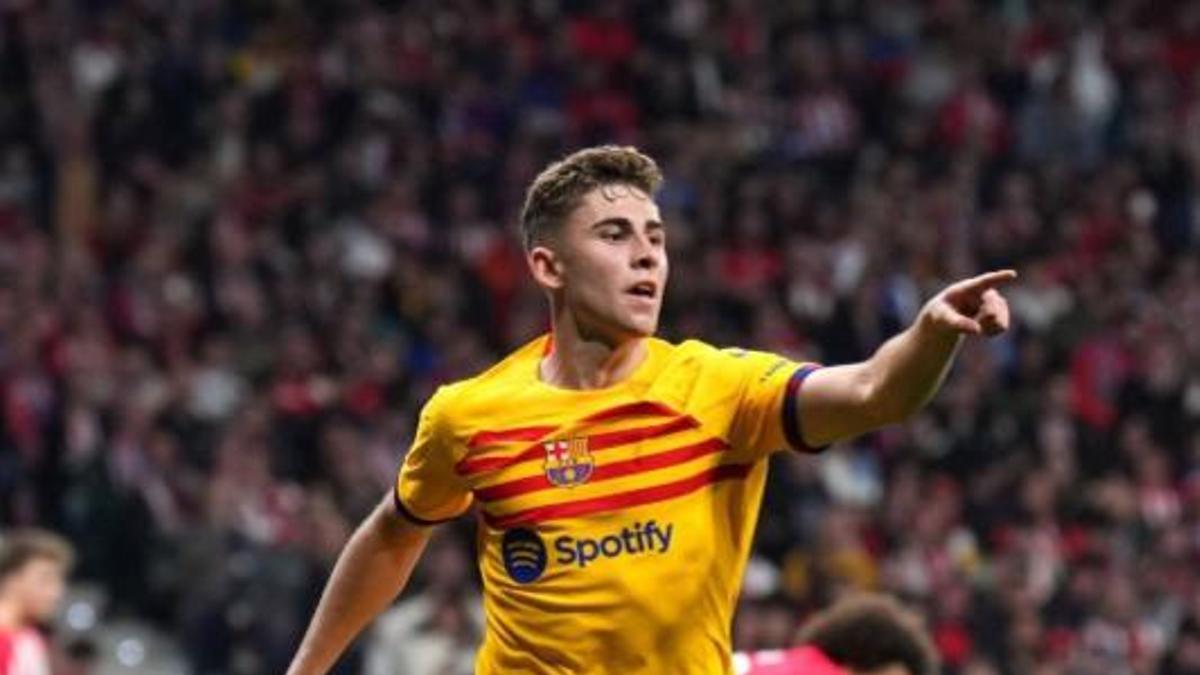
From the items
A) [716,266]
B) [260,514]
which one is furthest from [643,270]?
[716,266]

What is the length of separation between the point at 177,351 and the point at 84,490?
4.98 ft

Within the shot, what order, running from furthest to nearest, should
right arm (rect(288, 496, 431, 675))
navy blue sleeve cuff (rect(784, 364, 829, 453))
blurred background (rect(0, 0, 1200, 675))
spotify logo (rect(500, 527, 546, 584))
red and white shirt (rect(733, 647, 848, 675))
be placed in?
blurred background (rect(0, 0, 1200, 675)) < red and white shirt (rect(733, 647, 848, 675)) < right arm (rect(288, 496, 431, 675)) < spotify logo (rect(500, 527, 546, 584)) < navy blue sleeve cuff (rect(784, 364, 829, 453))

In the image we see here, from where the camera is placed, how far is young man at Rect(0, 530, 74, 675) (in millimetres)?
9836

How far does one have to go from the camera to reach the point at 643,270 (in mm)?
5242

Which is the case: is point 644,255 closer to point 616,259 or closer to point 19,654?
point 616,259

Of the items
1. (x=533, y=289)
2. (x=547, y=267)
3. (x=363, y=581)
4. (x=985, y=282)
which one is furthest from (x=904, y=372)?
(x=533, y=289)

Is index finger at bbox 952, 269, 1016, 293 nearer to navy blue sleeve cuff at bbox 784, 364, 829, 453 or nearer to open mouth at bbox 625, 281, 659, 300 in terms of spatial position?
navy blue sleeve cuff at bbox 784, 364, 829, 453

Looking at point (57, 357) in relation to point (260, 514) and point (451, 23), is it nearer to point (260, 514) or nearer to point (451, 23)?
point (260, 514)

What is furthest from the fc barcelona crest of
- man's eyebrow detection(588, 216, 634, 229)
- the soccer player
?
man's eyebrow detection(588, 216, 634, 229)

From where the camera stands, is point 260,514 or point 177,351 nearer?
point 260,514

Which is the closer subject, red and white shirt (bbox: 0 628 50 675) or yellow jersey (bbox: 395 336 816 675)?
yellow jersey (bbox: 395 336 816 675)

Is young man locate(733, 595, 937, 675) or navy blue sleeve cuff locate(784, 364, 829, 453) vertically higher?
navy blue sleeve cuff locate(784, 364, 829, 453)

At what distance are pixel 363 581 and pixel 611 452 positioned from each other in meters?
0.79

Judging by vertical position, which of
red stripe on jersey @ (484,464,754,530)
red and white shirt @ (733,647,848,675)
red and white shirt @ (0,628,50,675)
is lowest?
red and white shirt @ (0,628,50,675)
